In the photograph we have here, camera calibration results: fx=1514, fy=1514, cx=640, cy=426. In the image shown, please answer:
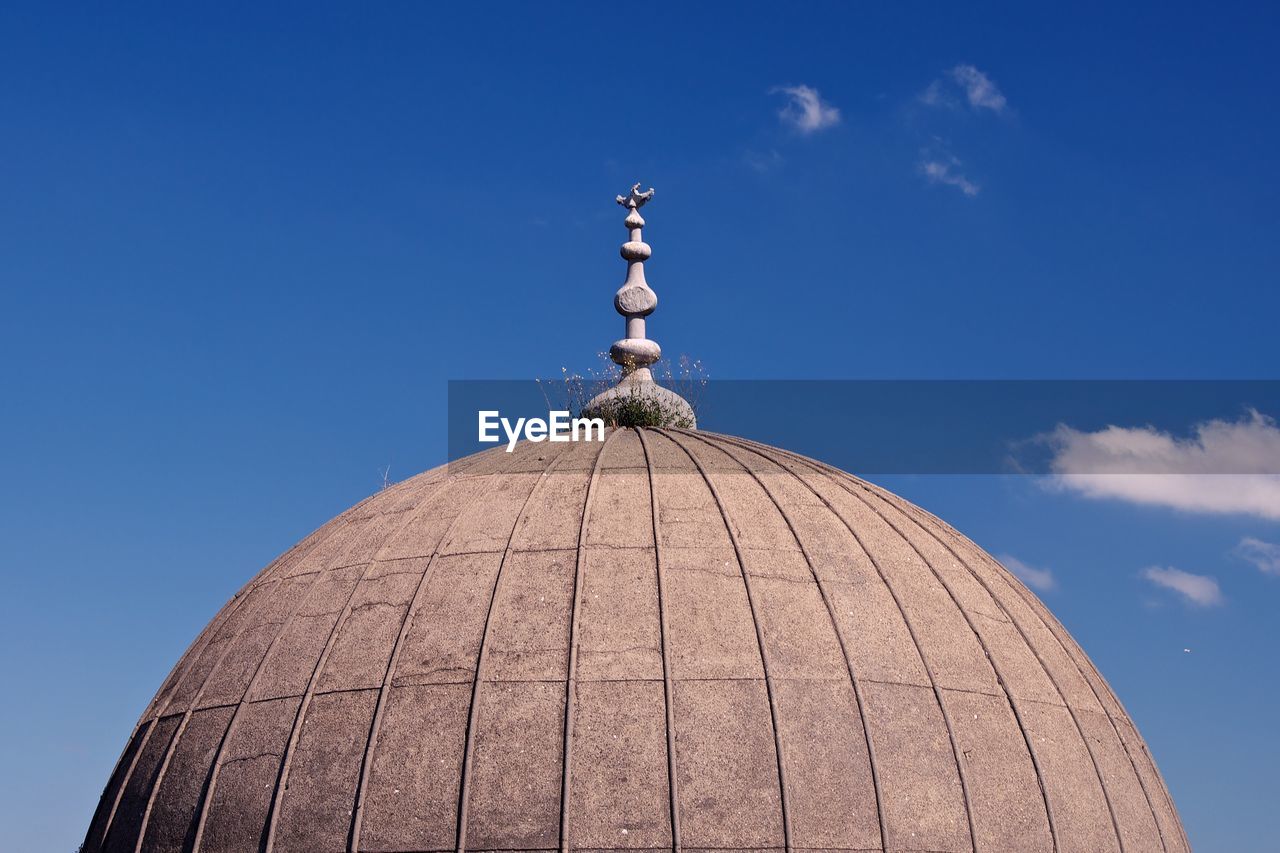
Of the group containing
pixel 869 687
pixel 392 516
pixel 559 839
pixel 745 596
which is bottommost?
pixel 559 839

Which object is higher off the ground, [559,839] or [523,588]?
[523,588]

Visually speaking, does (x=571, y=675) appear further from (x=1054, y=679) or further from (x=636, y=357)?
(x=636, y=357)

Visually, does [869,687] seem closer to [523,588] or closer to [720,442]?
[523,588]

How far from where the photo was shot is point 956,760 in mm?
14445

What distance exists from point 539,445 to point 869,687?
590cm

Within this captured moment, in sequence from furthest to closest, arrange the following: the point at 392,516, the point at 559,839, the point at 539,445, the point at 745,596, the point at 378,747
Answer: the point at 539,445 → the point at 392,516 → the point at 745,596 → the point at 378,747 → the point at 559,839

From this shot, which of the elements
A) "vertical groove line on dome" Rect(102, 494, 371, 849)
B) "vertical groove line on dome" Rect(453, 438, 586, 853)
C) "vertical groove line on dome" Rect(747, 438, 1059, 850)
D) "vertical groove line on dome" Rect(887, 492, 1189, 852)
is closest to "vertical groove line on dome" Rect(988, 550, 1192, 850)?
"vertical groove line on dome" Rect(887, 492, 1189, 852)

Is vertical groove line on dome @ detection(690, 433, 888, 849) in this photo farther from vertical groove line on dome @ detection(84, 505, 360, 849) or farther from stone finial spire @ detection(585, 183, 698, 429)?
vertical groove line on dome @ detection(84, 505, 360, 849)

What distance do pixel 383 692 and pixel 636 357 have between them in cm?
811

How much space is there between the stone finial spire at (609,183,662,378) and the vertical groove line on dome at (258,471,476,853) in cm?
498

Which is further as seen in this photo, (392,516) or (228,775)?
(392,516)

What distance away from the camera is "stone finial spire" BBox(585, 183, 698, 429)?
20.4m

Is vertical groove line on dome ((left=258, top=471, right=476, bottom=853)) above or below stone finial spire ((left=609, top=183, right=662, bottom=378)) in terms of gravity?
below

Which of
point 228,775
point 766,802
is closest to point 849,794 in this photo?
point 766,802
